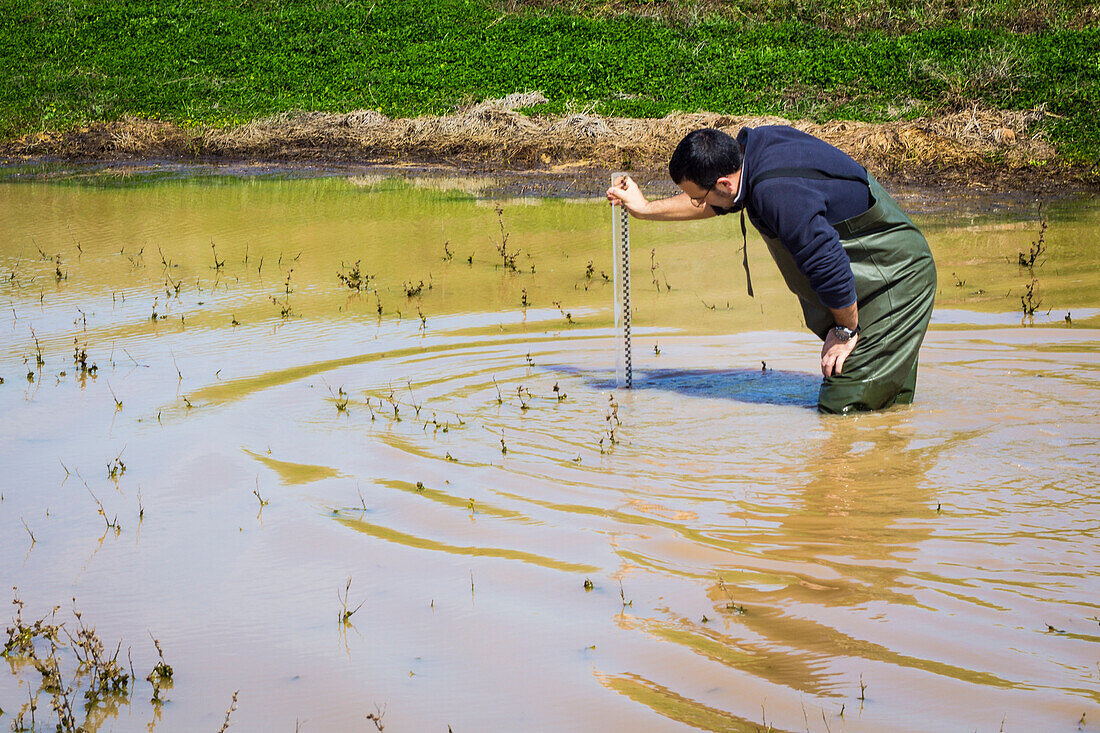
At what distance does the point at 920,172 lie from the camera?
14.7 m

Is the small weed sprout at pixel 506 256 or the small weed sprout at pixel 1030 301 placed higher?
the small weed sprout at pixel 506 256

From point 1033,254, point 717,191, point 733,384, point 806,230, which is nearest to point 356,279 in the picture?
point 733,384

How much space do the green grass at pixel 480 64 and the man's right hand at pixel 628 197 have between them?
413 inches

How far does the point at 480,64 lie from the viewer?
67.8 ft

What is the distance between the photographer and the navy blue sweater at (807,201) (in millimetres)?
5152

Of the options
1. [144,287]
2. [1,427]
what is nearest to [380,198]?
[144,287]

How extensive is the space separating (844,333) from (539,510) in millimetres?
1805

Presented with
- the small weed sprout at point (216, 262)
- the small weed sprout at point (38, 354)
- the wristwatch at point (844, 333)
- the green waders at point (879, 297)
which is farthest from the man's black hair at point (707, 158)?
the small weed sprout at point (216, 262)

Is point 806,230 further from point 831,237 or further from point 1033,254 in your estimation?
point 1033,254

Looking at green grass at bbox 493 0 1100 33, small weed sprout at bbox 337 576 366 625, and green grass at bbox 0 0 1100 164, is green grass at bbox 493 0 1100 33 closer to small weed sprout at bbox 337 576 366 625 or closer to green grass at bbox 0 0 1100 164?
green grass at bbox 0 0 1100 164

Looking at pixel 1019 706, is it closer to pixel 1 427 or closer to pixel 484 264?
pixel 1 427

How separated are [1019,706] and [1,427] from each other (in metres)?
5.37

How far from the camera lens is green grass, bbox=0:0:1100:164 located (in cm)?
1694

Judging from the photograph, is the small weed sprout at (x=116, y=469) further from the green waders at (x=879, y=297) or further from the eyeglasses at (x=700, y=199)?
the green waders at (x=879, y=297)
